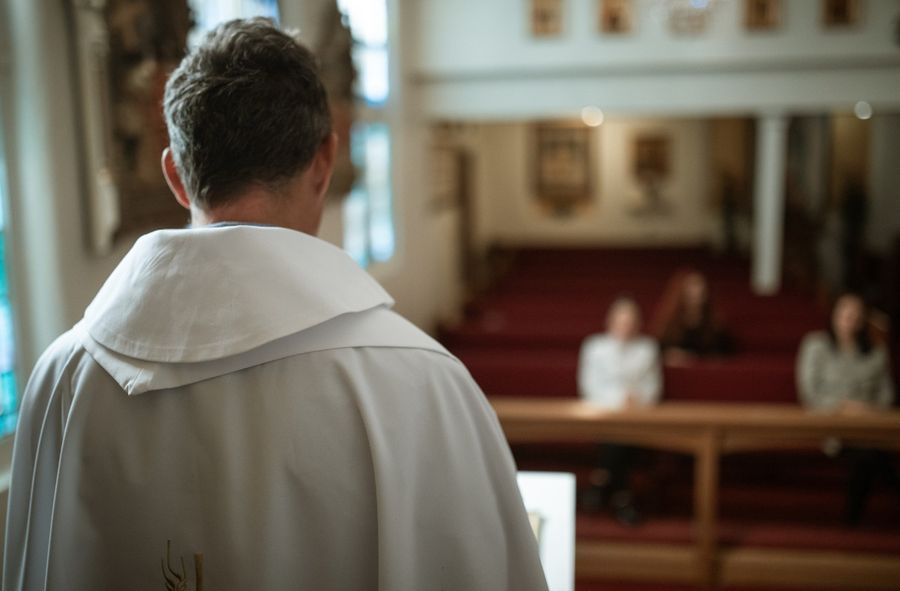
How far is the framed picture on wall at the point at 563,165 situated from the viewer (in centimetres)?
1670

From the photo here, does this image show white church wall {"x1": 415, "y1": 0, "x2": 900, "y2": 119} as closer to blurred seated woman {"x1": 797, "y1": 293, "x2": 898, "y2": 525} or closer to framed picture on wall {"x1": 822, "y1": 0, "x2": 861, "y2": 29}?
framed picture on wall {"x1": 822, "y1": 0, "x2": 861, "y2": 29}

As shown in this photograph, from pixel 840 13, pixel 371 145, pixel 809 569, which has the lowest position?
pixel 809 569

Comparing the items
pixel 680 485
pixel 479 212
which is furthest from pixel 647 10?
pixel 479 212

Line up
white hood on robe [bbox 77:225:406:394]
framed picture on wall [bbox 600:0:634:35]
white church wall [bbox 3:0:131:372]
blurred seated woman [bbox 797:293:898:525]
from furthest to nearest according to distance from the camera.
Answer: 1. framed picture on wall [bbox 600:0:634:35]
2. blurred seated woman [bbox 797:293:898:525]
3. white church wall [bbox 3:0:131:372]
4. white hood on robe [bbox 77:225:406:394]

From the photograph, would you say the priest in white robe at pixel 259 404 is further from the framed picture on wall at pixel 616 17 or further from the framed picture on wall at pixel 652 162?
the framed picture on wall at pixel 652 162

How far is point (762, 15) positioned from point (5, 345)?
312 inches

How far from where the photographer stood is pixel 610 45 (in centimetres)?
876

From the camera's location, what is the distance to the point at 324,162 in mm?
1290

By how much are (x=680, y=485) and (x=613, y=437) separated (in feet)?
3.54

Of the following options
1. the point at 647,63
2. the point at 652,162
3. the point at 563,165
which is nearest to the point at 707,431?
the point at 647,63

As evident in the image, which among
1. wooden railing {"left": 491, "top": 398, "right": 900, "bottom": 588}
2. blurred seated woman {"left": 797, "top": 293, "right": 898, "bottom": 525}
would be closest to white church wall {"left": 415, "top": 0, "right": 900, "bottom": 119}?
blurred seated woman {"left": 797, "top": 293, "right": 898, "bottom": 525}

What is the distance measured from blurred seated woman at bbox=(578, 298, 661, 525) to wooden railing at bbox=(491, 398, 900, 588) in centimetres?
37

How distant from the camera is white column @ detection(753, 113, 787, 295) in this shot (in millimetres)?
9477

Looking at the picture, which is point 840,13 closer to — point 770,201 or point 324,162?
point 770,201
